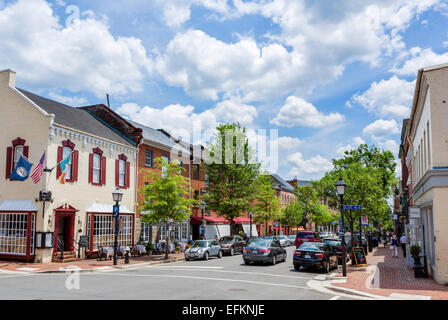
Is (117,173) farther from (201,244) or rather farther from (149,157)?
(201,244)

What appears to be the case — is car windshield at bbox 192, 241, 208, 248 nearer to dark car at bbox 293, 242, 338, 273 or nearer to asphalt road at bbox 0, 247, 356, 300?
dark car at bbox 293, 242, 338, 273

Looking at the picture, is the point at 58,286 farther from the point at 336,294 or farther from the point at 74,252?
the point at 74,252

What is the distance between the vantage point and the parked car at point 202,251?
1046 inches

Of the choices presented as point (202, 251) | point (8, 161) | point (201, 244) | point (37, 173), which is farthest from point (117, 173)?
point (202, 251)

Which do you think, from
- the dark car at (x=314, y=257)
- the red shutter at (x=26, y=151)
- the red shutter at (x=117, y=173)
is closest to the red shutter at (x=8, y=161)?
the red shutter at (x=26, y=151)

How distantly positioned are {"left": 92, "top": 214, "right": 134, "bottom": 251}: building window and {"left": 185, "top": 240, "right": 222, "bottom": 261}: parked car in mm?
5025

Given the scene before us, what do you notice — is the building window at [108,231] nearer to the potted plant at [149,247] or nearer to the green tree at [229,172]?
the potted plant at [149,247]

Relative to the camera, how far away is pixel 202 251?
26.7 meters

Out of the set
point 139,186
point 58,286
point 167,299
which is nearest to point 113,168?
point 139,186

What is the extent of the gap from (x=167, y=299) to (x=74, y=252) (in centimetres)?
1533

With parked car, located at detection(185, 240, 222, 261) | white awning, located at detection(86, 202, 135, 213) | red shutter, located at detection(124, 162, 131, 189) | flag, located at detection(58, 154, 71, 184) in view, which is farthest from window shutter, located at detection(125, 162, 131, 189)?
parked car, located at detection(185, 240, 222, 261)

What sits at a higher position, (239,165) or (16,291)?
(239,165)

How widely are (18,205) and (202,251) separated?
11.8m
